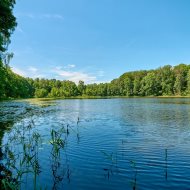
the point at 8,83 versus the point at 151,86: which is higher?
the point at 151,86

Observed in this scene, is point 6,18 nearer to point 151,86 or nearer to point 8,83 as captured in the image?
point 8,83

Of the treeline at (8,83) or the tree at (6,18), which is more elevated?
the tree at (6,18)

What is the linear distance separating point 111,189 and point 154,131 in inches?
663

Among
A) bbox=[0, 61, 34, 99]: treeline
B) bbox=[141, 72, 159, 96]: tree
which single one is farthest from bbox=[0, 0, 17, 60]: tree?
bbox=[141, 72, 159, 96]: tree

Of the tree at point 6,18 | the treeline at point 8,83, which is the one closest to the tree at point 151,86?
the treeline at point 8,83

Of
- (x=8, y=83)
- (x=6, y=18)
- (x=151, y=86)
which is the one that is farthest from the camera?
(x=151, y=86)

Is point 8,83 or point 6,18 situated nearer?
point 6,18

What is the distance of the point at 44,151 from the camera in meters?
17.9

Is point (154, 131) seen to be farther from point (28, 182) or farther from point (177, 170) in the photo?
point (28, 182)

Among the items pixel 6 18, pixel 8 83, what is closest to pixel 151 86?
pixel 8 83

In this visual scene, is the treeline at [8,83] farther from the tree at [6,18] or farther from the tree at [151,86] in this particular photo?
the tree at [151,86]

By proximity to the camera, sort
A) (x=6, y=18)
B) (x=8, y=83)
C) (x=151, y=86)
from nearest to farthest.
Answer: (x=6, y=18), (x=8, y=83), (x=151, y=86)

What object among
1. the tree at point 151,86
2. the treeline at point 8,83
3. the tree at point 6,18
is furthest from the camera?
the tree at point 151,86

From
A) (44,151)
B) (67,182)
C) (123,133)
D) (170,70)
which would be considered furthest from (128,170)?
(170,70)
